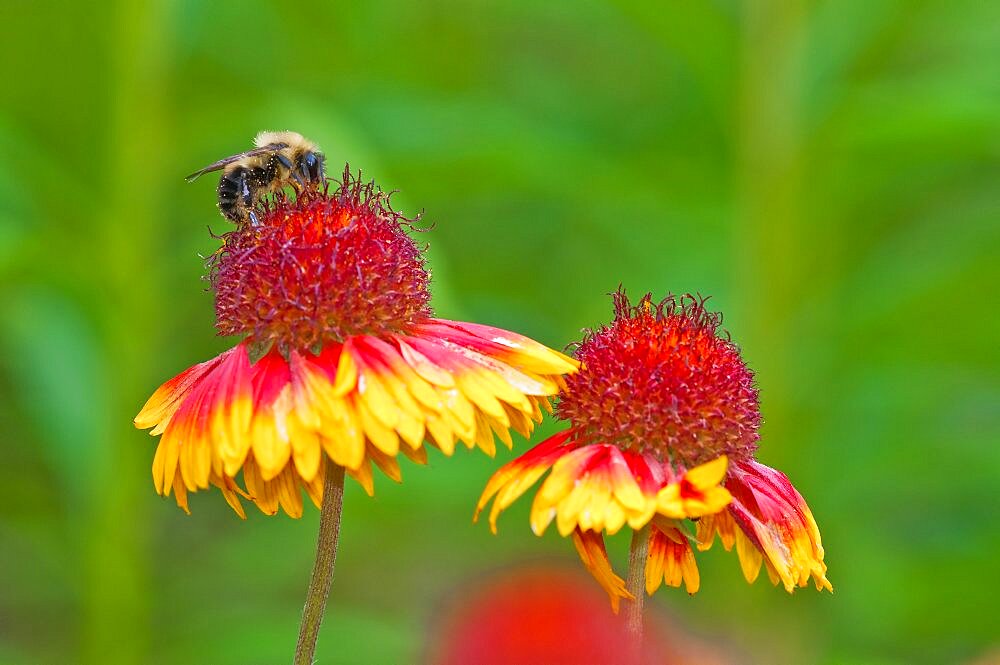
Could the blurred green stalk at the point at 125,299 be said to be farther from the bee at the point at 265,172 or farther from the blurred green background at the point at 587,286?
the bee at the point at 265,172

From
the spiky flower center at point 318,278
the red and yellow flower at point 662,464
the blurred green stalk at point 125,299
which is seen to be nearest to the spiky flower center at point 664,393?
the red and yellow flower at point 662,464

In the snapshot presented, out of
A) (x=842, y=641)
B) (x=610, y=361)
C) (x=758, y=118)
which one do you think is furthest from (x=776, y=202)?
(x=610, y=361)

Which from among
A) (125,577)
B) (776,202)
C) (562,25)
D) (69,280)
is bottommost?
(125,577)

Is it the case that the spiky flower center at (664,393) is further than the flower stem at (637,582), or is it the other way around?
the spiky flower center at (664,393)

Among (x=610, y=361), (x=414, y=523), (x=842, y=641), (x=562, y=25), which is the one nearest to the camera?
(x=610, y=361)

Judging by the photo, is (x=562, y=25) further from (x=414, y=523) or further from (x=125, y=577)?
(x=125, y=577)

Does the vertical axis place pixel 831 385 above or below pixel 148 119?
below

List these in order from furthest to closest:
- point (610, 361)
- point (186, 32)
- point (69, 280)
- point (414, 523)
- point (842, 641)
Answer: point (414, 523) < point (842, 641) < point (186, 32) < point (69, 280) < point (610, 361)

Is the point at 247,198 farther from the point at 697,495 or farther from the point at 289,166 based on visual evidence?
the point at 697,495
